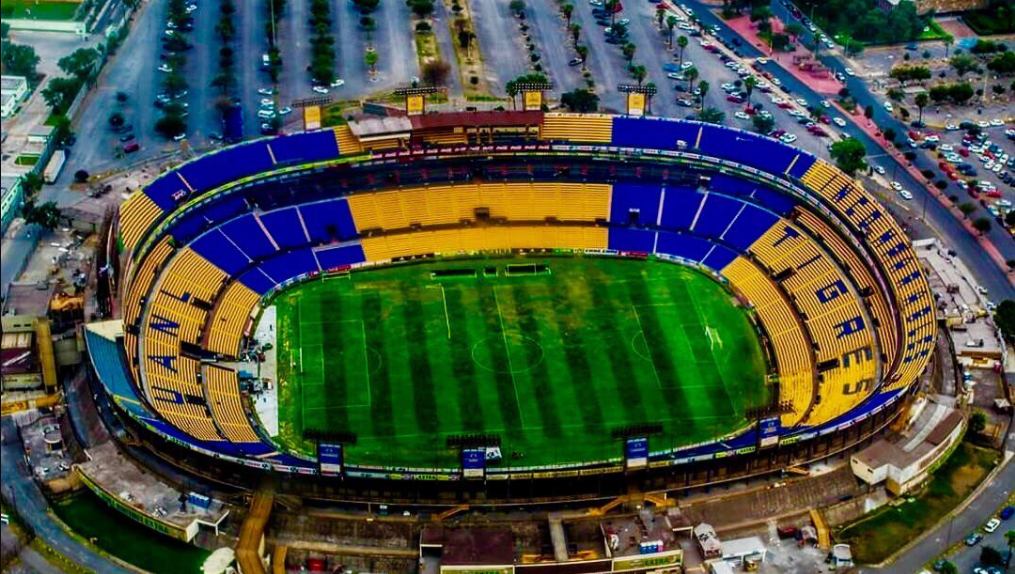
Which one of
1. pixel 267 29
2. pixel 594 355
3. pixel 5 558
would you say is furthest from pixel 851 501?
pixel 267 29

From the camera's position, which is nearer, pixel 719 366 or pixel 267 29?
pixel 719 366

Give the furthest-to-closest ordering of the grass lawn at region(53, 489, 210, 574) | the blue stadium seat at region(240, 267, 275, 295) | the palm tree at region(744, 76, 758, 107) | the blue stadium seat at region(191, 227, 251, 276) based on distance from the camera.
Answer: the palm tree at region(744, 76, 758, 107) < the blue stadium seat at region(191, 227, 251, 276) < the blue stadium seat at region(240, 267, 275, 295) < the grass lawn at region(53, 489, 210, 574)

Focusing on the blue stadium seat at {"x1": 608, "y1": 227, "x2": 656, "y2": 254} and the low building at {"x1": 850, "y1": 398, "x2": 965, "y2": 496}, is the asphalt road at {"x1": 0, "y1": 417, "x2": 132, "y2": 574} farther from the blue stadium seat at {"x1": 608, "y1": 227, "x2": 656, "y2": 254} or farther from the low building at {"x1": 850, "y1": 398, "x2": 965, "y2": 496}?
the blue stadium seat at {"x1": 608, "y1": 227, "x2": 656, "y2": 254}

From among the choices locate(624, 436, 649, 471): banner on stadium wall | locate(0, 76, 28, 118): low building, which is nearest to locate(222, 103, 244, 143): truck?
locate(0, 76, 28, 118): low building

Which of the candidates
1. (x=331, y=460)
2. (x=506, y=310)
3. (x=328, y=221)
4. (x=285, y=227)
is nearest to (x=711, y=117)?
(x=506, y=310)

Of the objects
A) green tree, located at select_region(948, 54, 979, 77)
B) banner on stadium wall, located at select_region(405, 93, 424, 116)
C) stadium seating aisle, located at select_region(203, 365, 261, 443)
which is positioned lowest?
stadium seating aisle, located at select_region(203, 365, 261, 443)

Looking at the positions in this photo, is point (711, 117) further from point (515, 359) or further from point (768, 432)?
point (768, 432)

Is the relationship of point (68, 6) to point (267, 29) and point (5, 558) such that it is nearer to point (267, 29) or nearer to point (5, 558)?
point (267, 29)

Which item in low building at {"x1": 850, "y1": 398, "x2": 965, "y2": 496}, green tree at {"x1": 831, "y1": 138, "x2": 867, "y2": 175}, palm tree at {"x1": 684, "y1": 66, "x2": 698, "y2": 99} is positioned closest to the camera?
low building at {"x1": 850, "y1": 398, "x2": 965, "y2": 496}

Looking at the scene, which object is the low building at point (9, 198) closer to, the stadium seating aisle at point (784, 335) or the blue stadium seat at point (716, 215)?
the blue stadium seat at point (716, 215)
